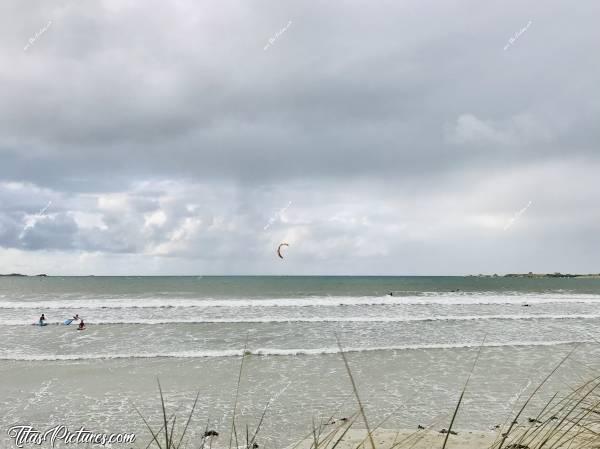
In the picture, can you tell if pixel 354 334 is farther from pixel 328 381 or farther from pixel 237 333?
pixel 328 381

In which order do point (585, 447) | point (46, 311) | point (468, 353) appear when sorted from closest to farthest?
point (585, 447)
point (468, 353)
point (46, 311)

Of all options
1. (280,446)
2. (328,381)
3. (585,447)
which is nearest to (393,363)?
(328,381)

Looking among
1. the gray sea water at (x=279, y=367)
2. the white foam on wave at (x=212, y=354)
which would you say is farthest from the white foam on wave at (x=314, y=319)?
the white foam on wave at (x=212, y=354)

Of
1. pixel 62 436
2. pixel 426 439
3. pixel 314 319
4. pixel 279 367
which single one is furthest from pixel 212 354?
pixel 314 319

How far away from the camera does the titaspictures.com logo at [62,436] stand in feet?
27.8

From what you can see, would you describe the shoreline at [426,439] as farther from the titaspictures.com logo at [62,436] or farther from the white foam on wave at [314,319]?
the white foam on wave at [314,319]

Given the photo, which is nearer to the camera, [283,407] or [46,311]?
[283,407]

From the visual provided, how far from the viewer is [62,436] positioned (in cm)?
876

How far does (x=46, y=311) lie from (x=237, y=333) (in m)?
17.7

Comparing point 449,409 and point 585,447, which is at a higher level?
point 585,447

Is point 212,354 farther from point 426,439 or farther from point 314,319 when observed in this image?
point 314,319

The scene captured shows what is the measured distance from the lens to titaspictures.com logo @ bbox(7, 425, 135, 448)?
8461 mm

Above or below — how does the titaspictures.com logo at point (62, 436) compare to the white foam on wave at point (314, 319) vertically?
below

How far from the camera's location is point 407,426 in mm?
9078
